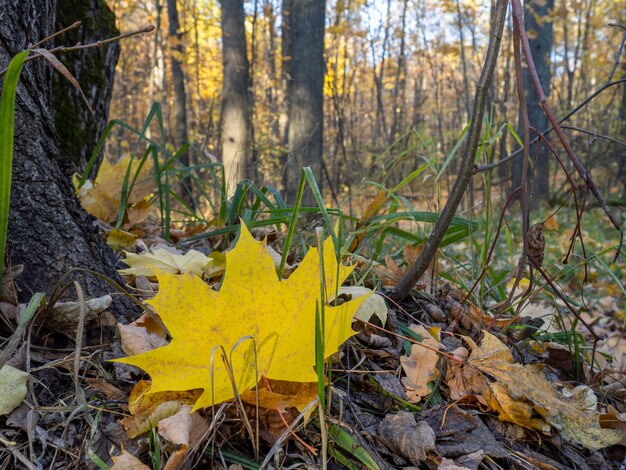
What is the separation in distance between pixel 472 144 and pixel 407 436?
0.58m

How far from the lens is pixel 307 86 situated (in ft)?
17.3

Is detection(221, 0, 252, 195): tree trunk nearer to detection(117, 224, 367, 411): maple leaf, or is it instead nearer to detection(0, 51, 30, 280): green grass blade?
detection(0, 51, 30, 280): green grass blade

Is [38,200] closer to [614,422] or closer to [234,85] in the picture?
[614,422]

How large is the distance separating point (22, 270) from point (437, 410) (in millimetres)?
890

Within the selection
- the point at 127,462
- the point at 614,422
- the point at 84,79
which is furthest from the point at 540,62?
the point at 127,462

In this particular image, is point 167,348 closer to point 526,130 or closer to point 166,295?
point 166,295

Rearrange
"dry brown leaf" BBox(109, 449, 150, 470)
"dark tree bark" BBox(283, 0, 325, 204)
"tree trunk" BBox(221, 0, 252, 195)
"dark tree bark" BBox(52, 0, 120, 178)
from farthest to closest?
"tree trunk" BBox(221, 0, 252, 195), "dark tree bark" BBox(283, 0, 325, 204), "dark tree bark" BBox(52, 0, 120, 178), "dry brown leaf" BBox(109, 449, 150, 470)

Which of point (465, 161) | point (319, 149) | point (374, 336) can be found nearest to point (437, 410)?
point (374, 336)

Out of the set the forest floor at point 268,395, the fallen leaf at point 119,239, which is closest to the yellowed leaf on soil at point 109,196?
the fallen leaf at point 119,239

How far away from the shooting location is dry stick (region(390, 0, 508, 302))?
0.92 metres

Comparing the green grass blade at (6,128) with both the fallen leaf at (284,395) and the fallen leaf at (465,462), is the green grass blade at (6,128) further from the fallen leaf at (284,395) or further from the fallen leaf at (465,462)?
the fallen leaf at (465,462)

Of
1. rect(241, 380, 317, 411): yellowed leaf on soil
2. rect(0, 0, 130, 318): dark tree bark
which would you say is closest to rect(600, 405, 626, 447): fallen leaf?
rect(241, 380, 317, 411): yellowed leaf on soil

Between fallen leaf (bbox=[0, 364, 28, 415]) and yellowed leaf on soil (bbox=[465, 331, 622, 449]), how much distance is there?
2.85 feet

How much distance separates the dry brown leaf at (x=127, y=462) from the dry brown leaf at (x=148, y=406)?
6cm
